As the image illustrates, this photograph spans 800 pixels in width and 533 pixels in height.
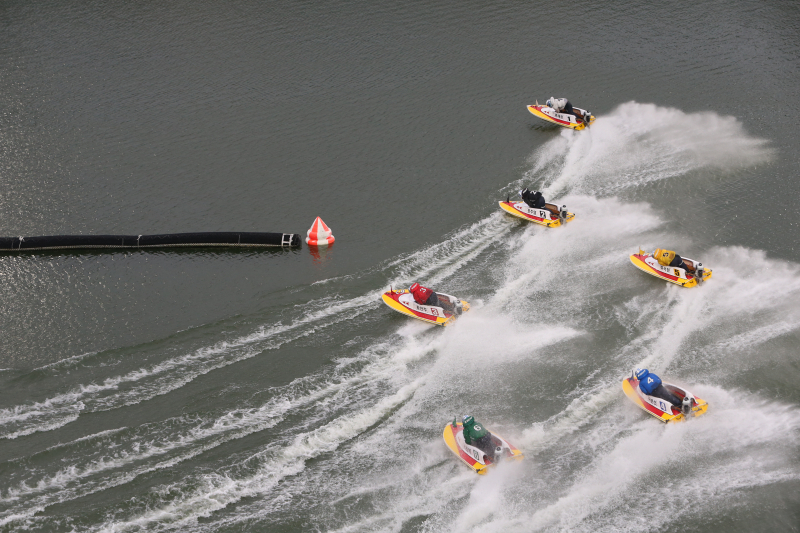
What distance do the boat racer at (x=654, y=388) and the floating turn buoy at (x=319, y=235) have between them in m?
20.6

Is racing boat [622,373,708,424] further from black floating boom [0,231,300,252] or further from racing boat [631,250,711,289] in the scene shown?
black floating boom [0,231,300,252]

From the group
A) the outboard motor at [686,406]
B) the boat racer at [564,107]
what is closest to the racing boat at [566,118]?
the boat racer at [564,107]

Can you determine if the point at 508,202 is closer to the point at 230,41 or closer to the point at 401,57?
the point at 401,57

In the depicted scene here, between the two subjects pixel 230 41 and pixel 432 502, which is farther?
pixel 230 41

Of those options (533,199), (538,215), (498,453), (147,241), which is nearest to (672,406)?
(498,453)

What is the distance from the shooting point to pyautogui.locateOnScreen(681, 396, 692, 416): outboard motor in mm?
32188

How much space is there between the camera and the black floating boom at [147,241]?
1738 inches

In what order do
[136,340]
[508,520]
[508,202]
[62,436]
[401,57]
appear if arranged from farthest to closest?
[401,57], [508,202], [136,340], [62,436], [508,520]

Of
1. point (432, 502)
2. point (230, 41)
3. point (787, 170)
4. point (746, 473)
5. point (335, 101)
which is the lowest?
point (746, 473)

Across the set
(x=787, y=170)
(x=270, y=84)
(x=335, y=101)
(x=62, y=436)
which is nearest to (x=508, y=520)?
(x=62, y=436)

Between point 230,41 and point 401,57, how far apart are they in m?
16.0

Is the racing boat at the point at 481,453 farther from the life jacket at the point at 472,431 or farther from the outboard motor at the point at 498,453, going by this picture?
the life jacket at the point at 472,431

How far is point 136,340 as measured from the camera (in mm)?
37656

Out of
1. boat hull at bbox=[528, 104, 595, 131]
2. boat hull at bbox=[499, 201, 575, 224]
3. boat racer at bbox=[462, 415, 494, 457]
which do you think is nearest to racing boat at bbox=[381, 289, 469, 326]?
boat racer at bbox=[462, 415, 494, 457]
